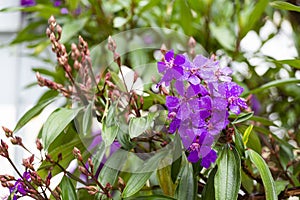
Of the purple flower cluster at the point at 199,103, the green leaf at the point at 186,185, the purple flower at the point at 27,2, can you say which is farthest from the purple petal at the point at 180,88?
the purple flower at the point at 27,2

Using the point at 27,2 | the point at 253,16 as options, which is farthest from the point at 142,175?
the point at 27,2

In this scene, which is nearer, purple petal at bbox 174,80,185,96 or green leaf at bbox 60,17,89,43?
purple petal at bbox 174,80,185,96

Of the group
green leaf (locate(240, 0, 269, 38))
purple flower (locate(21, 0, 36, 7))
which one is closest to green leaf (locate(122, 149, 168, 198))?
green leaf (locate(240, 0, 269, 38))

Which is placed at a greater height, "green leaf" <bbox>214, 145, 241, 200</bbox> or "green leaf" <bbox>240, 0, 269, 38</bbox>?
"green leaf" <bbox>240, 0, 269, 38</bbox>

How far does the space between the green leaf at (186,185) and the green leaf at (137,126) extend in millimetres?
71

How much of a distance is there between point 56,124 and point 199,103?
19 cm

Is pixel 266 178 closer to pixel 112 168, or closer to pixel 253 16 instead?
pixel 112 168

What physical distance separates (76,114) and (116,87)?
0.06 meters

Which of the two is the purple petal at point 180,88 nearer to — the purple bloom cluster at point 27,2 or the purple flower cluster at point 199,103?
the purple flower cluster at point 199,103

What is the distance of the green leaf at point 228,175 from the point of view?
1.58ft

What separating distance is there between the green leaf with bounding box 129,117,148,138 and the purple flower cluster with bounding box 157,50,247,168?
0.12 ft

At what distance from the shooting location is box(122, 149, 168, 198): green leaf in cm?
54

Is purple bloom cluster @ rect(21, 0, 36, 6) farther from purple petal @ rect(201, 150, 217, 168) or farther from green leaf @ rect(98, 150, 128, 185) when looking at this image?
purple petal @ rect(201, 150, 217, 168)

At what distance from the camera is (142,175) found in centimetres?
56
